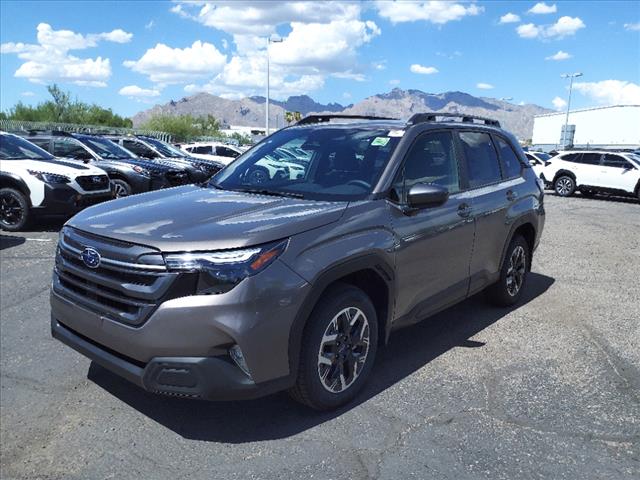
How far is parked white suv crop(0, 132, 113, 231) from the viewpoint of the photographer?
9.01 meters

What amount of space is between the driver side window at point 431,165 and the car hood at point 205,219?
0.61 m

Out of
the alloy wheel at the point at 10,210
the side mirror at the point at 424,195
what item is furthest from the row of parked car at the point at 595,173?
the side mirror at the point at 424,195

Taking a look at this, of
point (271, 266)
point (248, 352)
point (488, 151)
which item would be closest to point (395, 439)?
point (248, 352)

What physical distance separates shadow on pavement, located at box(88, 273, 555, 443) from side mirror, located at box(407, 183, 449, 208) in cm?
124

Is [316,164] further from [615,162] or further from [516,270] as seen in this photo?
[615,162]

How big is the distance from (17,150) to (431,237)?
8.58 metres

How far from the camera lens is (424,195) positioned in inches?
138

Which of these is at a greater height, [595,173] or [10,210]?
[595,173]

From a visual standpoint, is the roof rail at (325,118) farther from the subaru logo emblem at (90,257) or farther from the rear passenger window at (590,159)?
the rear passenger window at (590,159)

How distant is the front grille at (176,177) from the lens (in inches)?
505

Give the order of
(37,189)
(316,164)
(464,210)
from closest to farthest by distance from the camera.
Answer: (316,164), (464,210), (37,189)

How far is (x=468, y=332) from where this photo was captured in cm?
480

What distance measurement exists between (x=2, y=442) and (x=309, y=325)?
1851 mm

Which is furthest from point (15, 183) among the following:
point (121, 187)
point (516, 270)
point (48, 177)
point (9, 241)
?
point (516, 270)
